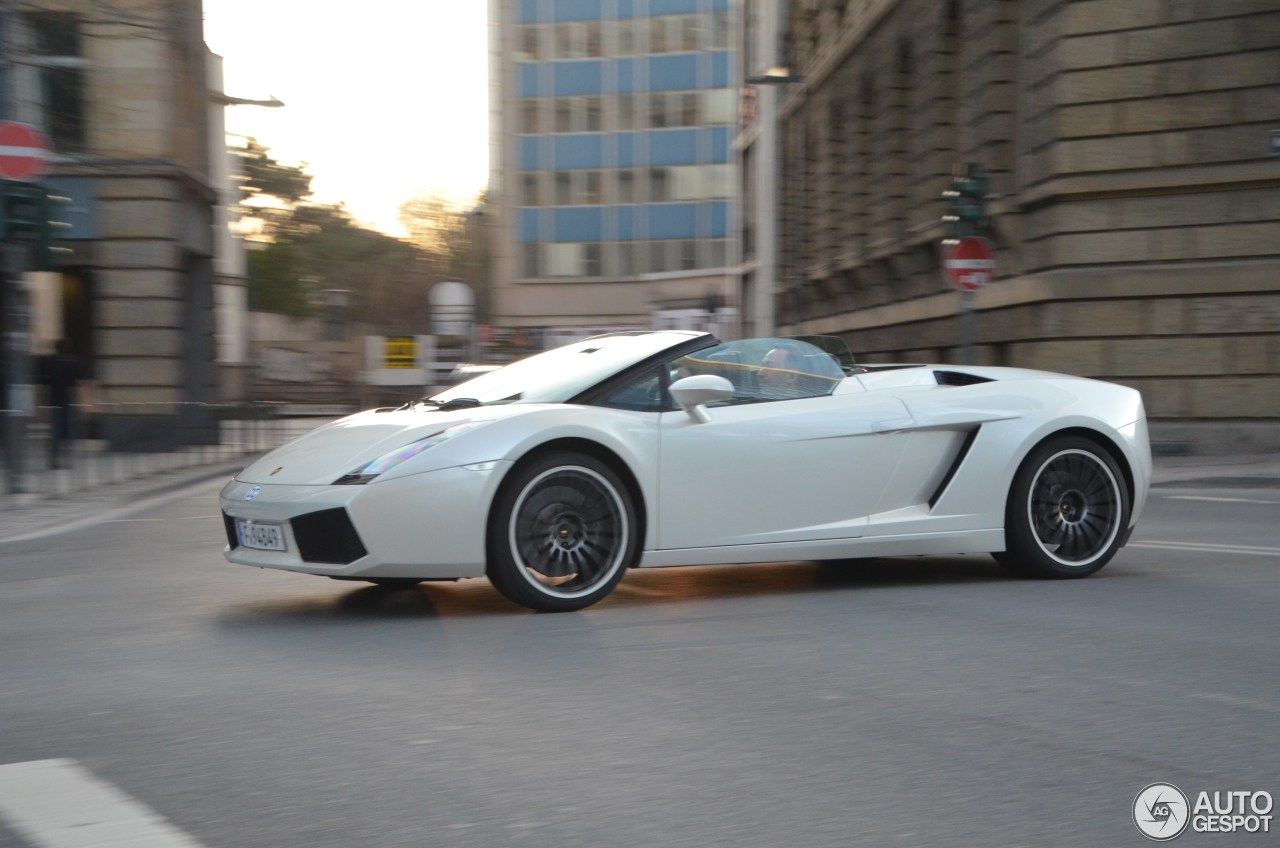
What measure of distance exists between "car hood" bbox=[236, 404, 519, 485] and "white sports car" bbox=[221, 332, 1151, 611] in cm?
1

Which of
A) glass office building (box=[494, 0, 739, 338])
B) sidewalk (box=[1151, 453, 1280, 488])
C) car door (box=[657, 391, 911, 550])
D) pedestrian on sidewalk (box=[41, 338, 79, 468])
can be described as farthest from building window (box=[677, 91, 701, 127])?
car door (box=[657, 391, 911, 550])

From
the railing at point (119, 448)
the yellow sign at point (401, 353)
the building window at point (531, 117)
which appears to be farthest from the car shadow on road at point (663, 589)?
the building window at point (531, 117)

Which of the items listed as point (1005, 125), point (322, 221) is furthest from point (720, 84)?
point (1005, 125)

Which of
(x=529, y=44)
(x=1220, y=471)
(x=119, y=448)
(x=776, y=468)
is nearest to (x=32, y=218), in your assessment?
(x=119, y=448)

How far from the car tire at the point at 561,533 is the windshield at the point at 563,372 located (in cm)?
39

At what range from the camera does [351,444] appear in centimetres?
605

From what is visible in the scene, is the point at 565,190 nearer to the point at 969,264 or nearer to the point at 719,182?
the point at 719,182

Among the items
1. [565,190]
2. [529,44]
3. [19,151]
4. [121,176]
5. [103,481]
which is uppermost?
[529,44]

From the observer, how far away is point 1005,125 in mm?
21750

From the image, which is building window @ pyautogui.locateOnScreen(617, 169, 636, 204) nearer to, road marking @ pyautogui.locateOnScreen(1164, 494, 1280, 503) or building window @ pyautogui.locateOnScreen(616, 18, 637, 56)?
building window @ pyautogui.locateOnScreen(616, 18, 637, 56)

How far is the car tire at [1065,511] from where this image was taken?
23.1 feet

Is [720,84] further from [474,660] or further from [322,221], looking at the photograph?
[474,660]

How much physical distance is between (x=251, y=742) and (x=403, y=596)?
2623 mm

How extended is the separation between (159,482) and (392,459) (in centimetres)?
974
